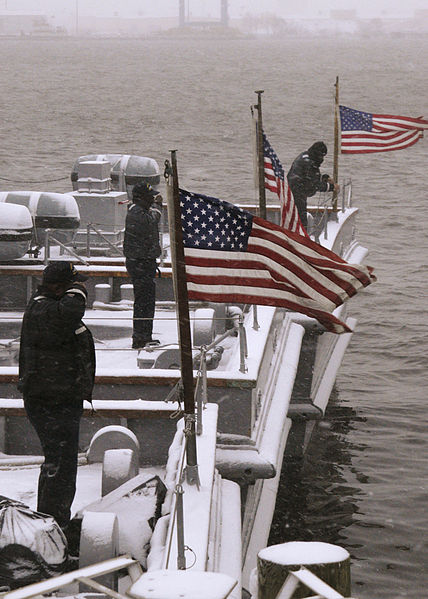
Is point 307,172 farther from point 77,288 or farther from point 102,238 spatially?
point 77,288

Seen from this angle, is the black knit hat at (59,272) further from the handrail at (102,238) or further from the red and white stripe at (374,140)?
the red and white stripe at (374,140)

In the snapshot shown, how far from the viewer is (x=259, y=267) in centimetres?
784

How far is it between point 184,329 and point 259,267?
1083 mm

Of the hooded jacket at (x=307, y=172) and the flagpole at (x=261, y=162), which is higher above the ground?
the flagpole at (x=261, y=162)

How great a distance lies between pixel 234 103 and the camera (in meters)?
93.8

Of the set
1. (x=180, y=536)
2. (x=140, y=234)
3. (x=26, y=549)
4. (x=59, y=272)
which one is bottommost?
(x=26, y=549)

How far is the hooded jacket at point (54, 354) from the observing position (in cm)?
704

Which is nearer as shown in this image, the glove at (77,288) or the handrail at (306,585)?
the handrail at (306,585)

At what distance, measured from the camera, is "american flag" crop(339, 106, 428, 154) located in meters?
18.1

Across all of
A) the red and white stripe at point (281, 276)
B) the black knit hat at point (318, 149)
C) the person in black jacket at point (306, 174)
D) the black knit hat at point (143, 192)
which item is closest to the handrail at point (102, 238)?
the person in black jacket at point (306, 174)

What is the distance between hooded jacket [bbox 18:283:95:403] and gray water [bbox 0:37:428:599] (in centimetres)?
535

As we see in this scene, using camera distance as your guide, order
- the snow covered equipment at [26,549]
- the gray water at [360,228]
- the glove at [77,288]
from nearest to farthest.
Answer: the snow covered equipment at [26,549]
the glove at [77,288]
the gray water at [360,228]

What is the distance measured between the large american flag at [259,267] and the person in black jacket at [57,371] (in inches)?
35.6

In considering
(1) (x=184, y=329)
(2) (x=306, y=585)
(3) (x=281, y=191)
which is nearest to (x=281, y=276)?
(1) (x=184, y=329)
